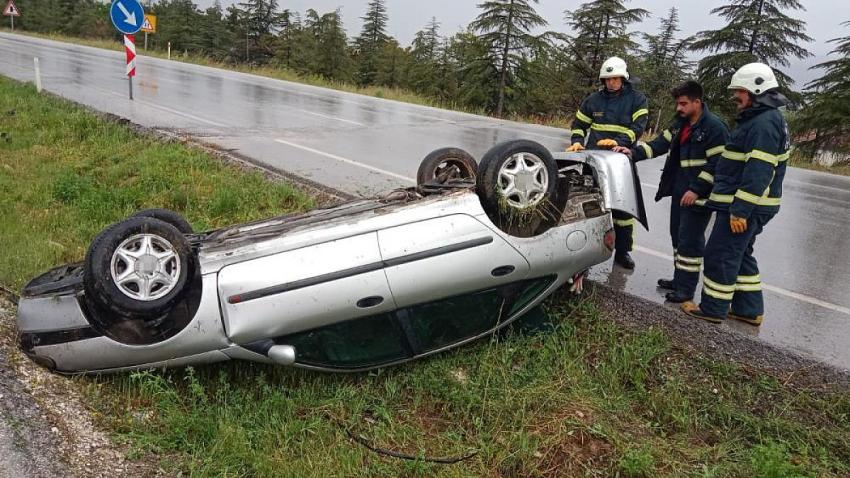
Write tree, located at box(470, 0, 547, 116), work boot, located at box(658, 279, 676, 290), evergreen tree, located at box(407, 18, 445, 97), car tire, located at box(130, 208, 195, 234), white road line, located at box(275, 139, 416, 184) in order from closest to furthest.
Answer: car tire, located at box(130, 208, 195, 234), work boot, located at box(658, 279, 676, 290), white road line, located at box(275, 139, 416, 184), tree, located at box(470, 0, 547, 116), evergreen tree, located at box(407, 18, 445, 97)

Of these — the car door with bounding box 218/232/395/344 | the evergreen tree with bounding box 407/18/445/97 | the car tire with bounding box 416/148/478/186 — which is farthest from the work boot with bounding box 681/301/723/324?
the evergreen tree with bounding box 407/18/445/97

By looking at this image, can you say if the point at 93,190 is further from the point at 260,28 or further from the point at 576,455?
the point at 260,28

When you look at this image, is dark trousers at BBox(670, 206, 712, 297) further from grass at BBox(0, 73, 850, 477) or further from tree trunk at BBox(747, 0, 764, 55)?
tree trunk at BBox(747, 0, 764, 55)

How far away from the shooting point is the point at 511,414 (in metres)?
3.17

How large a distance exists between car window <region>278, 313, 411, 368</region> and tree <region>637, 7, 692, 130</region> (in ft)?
76.5

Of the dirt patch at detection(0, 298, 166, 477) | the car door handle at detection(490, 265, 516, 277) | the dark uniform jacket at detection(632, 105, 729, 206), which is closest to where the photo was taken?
the dirt patch at detection(0, 298, 166, 477)

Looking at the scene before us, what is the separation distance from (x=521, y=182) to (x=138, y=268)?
82.1 inches

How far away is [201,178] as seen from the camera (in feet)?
21.7

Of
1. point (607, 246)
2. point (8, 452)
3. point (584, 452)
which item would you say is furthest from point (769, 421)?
point (8, 452)

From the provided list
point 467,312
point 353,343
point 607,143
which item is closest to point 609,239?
point 467,312

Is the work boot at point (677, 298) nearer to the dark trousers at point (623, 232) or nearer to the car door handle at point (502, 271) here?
the dark trousers at point (623, 232)

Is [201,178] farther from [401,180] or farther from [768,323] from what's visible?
[768,323]

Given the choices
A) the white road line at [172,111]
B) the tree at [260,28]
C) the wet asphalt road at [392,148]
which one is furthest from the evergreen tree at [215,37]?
the white road line at [172,111]

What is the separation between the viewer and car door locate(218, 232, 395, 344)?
2.99 metres
